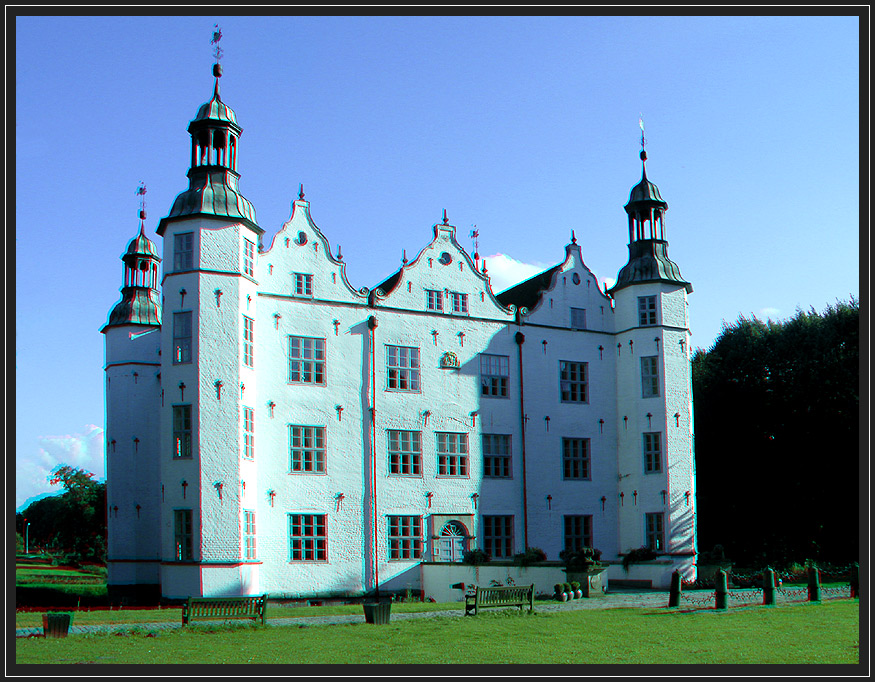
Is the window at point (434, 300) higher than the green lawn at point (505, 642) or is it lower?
higher

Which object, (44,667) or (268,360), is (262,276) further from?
(44,667)

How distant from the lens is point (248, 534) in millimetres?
29016

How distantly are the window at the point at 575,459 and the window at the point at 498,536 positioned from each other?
10.7ft

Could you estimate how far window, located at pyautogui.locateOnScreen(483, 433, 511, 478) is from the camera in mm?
34906

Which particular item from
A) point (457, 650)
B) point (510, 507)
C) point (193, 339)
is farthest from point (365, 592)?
point (457, 650)

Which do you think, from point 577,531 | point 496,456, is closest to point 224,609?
point 496,456

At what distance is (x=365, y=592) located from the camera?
31.4m

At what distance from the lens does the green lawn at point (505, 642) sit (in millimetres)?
15062

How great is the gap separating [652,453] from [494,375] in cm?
734

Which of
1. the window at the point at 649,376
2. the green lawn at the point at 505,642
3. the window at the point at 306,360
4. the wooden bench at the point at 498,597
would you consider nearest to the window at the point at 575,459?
the window at the point at 649,376

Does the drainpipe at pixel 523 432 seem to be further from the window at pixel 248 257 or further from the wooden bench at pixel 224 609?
the wooden bench at pixel 224 609

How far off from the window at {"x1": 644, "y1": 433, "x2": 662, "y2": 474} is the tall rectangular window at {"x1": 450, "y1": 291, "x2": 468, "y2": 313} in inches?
364

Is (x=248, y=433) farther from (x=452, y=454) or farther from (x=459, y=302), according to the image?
(x=459, y=302)

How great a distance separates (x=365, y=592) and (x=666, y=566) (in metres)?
11.8
